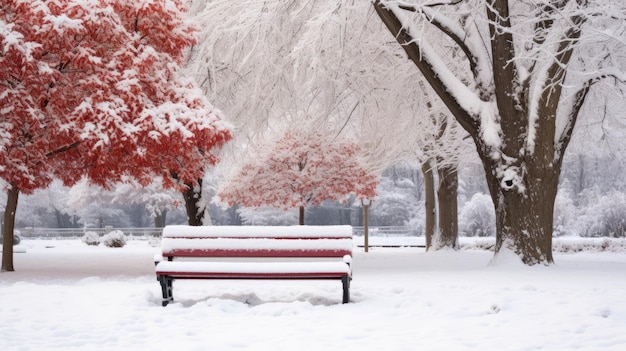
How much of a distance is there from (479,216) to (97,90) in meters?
39.0

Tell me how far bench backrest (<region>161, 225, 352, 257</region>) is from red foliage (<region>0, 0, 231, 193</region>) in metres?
3.87

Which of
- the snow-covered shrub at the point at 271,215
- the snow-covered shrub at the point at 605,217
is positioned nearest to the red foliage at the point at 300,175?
the snow-covered shrub at the point at 605,217

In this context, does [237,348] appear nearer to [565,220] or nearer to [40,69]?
[40,69]

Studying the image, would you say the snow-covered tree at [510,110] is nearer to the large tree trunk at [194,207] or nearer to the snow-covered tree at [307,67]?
the snow-covered tree at [307,67]

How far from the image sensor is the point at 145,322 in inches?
281

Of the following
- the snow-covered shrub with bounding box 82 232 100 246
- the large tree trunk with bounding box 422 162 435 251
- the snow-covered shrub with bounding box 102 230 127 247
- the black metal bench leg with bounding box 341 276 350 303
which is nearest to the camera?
the black metal bench leg with bounding box 341 276 350 303

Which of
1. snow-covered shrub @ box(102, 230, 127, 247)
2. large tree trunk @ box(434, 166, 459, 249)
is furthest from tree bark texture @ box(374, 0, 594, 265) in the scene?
snow-covered shrub @ box(102, 230, 127, 247)

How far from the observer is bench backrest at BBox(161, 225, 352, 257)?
8.59m

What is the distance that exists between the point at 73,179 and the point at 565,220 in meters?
35.1

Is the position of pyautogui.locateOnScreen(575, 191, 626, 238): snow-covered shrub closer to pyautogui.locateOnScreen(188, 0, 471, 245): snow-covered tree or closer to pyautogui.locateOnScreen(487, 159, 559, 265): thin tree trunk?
pyautogui.locateOnScreen(188, 0, 471, 245): snow-covered tree

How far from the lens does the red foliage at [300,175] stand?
84.3 feet

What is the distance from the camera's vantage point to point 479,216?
4794 cm

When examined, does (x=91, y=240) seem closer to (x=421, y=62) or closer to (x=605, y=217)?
(x=421, y=62)

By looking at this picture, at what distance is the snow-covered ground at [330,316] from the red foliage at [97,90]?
364 centimetres
